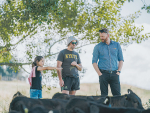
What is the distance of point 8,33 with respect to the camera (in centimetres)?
823

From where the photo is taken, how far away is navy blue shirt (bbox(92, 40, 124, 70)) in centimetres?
385

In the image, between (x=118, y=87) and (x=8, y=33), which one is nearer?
(x=118, y=87)

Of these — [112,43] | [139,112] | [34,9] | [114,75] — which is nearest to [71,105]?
[139,112]

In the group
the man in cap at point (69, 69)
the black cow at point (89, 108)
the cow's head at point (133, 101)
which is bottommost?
the cow's head at point (133, 101)

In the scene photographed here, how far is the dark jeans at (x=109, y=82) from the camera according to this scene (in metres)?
3.77

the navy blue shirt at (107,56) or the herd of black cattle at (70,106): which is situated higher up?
the navy blue shirt at (107,56)

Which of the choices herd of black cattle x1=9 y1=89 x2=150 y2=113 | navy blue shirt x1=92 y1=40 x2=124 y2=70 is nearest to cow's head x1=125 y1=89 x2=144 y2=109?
herd of black cattle x1=9 y1=89 x2=150 y2=113

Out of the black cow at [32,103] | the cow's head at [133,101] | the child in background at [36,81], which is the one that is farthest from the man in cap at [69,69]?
the black cow at [32,103]

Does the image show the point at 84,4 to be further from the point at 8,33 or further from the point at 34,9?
the point at 8,33

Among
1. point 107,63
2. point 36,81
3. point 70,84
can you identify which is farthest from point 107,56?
point 36,81

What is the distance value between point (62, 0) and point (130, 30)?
3.36 meters

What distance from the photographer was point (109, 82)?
3867 millimetres

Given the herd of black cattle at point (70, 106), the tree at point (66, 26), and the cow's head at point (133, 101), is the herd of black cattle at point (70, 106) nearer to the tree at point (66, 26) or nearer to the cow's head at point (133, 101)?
the cow's head at point (133, 101)

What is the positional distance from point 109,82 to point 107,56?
1.79 feet
